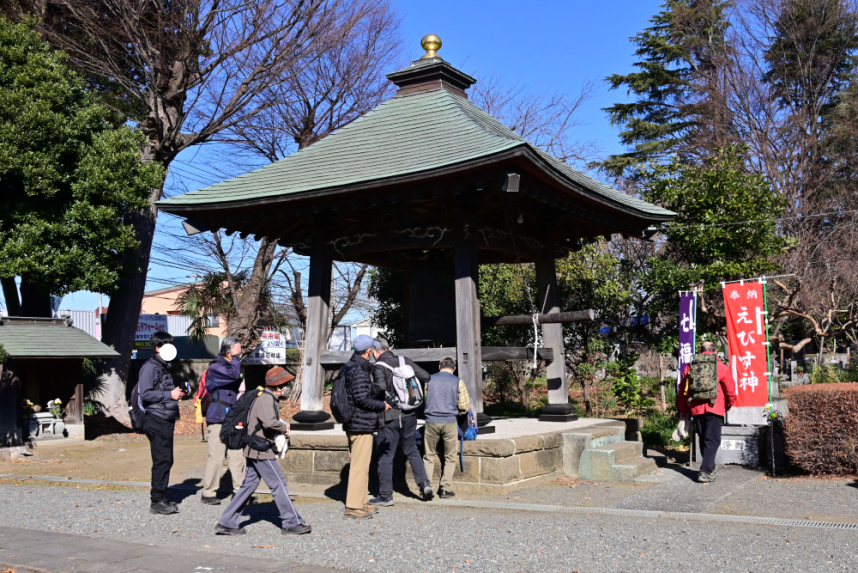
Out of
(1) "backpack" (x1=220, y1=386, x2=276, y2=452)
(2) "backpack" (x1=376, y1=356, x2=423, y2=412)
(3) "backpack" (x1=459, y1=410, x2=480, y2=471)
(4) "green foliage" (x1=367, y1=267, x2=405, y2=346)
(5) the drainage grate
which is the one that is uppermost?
(4) "green foliage" (x1=367, y1=267, x2=405, y2=346)

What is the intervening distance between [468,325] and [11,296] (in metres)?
12.6

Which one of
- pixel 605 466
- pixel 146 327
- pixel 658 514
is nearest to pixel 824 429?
pixel 605 466

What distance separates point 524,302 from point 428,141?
7.93m

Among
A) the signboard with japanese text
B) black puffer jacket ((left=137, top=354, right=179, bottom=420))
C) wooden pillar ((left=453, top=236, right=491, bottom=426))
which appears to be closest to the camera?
black puffer jacket ((left=137, top=354, right=179, bottom=420))

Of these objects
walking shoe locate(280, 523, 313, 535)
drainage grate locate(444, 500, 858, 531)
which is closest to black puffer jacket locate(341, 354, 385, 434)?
walking shoe locate(280, 523, 313, 535)

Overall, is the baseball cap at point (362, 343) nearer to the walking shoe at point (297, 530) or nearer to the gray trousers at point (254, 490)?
the gray trousers at point (254, 490)

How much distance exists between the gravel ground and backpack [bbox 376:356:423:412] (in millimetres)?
1054

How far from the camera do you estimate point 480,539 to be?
603cm

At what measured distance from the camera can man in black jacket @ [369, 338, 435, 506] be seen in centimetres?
720

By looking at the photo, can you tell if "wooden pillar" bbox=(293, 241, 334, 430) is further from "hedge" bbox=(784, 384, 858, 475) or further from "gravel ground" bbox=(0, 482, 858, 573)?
"hedge" bbox=(784, 384, 858, 475)

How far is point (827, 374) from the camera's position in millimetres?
17734

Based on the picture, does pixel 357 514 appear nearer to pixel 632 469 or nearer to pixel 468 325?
pixel 468 325

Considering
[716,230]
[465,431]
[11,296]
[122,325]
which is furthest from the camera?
[122,325]

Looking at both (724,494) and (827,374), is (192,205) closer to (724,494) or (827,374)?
(724,494)
